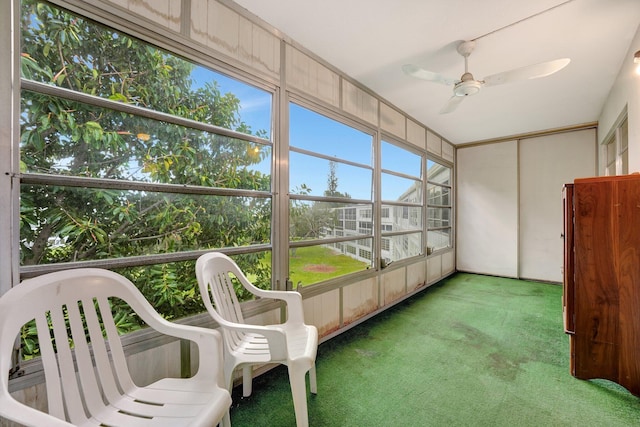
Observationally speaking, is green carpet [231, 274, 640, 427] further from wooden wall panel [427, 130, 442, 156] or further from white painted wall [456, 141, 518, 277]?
wooden wall panel [427, 130, 442, 156]

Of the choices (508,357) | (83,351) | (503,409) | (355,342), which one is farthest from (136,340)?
(508,357)

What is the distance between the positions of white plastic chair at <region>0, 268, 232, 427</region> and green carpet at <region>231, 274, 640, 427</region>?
0.70 metres

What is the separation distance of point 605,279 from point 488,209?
385 cm

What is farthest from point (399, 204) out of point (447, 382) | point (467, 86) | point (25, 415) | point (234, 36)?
point (25, 415)

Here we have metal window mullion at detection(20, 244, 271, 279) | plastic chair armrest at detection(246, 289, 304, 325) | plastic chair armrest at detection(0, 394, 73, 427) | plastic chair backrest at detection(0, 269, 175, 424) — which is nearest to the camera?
plastic chair armrest at detection(0, 394, 73, 427)

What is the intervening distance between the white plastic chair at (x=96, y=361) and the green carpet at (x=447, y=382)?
70cm

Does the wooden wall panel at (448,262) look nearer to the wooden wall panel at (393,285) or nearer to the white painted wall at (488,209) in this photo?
the white painted wall at (488,209)

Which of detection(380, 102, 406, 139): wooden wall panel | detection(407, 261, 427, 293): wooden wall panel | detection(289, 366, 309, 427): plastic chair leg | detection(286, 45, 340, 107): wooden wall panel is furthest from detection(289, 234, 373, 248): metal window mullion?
Answer: detection(380, 102, 406, 139): wooden wall panel

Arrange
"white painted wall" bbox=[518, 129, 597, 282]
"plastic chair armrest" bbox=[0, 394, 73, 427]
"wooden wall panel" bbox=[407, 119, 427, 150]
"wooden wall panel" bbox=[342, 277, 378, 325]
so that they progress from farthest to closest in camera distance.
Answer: "white painted wall" bbox=[518, 129, 597, 282] < "wooden wall panel" bbox=[407, 119, 427, 150] < "wooden wall panel" bbox=[342, 277, 378, 325] < "plastic chair armrest" bbox=[0, 394, 73, 427]

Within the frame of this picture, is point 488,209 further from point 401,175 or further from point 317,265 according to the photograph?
point 317,265

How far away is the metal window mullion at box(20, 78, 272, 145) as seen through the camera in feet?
4.04

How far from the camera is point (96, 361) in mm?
1148

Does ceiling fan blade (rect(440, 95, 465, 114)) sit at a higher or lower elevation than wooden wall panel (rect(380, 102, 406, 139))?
lower

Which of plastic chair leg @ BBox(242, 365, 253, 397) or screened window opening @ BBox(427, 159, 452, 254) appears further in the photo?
screened window opening @ BBox(427, 159, 452, 254)
